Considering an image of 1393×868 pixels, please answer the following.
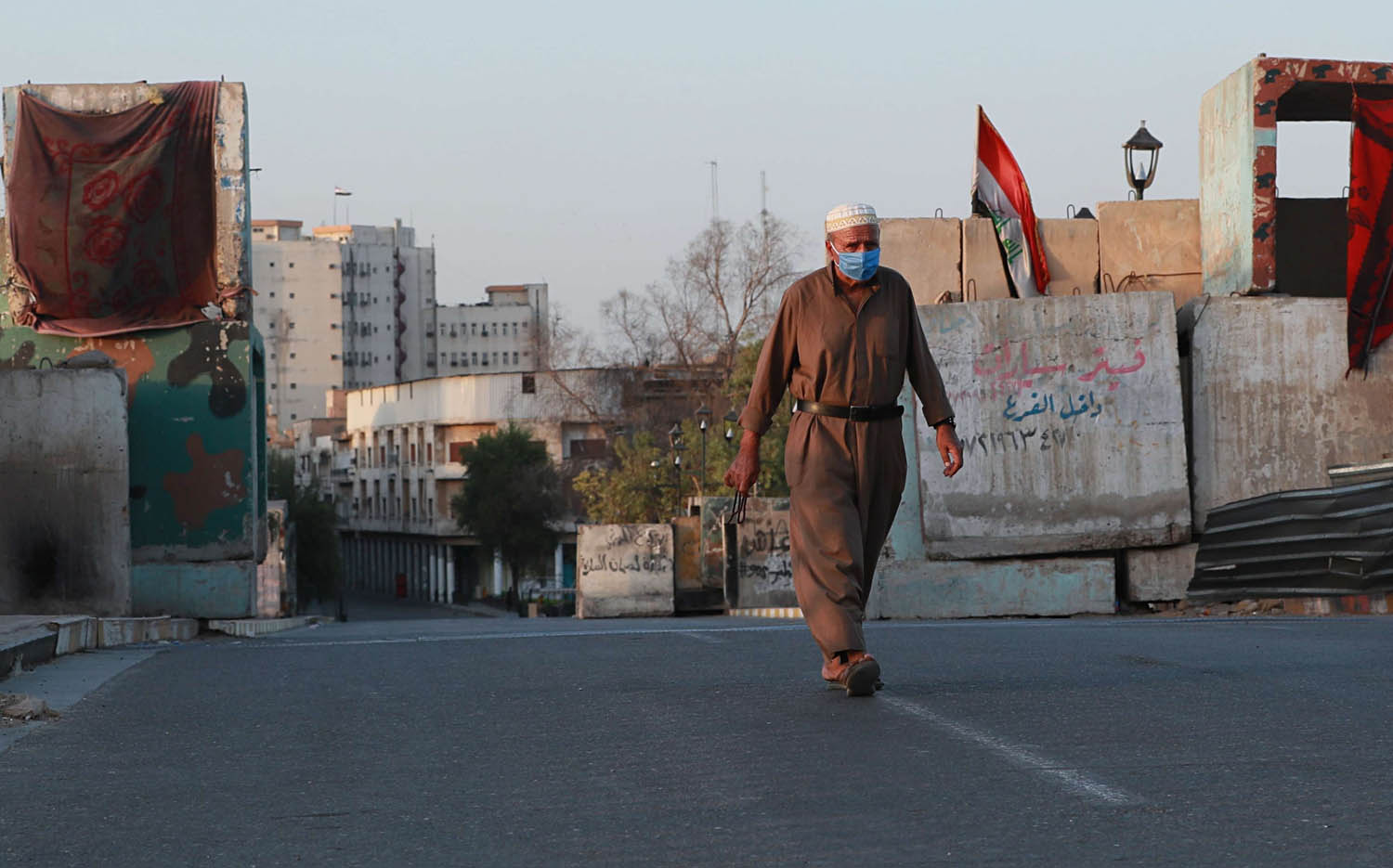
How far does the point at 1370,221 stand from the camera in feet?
70.0

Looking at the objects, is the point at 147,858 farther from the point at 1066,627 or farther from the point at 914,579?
the point at 914,579

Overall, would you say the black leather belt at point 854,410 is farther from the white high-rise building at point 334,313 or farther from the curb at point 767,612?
the white high-rise building at point 334,313

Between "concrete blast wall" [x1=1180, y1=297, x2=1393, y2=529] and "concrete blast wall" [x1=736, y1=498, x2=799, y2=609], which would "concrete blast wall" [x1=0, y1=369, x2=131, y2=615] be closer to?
"concrete blast wall" [x1=1180, y1=297, x2=1393, y2=529]

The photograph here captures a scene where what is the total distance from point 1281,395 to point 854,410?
16233mm

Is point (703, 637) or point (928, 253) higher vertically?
point (928, 253)

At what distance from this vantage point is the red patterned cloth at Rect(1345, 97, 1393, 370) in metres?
21.2

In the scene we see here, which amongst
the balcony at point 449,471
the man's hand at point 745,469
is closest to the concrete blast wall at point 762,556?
the man's hand at point 745,469

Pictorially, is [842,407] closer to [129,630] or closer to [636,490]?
[129,630]

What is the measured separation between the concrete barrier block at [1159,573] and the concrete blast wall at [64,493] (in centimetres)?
1290

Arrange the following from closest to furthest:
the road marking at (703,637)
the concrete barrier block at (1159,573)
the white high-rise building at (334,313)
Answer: the road marking at (703,637) → the concrete barrier block at (1159,573) → the white high-rise building at (334,313)

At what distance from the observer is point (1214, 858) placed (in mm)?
3484

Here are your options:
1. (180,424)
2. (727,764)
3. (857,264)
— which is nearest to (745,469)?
(857,264)

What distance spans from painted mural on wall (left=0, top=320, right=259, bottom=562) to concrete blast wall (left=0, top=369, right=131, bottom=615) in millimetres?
3272

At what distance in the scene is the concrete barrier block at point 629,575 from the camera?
40.0 m
